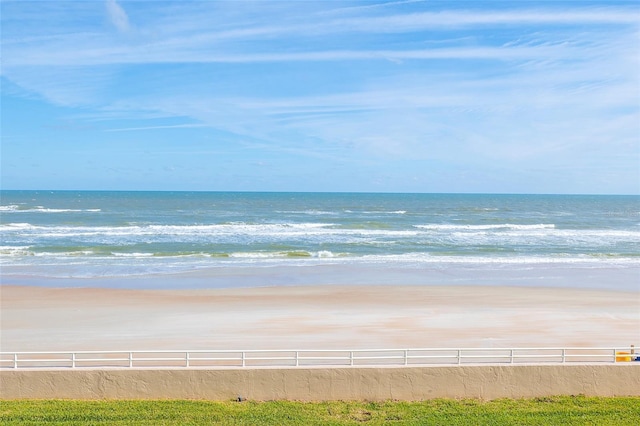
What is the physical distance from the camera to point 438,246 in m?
44.8

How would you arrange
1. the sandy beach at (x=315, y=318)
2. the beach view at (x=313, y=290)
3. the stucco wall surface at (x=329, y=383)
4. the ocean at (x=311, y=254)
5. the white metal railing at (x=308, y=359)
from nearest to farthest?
the stucco wall surface at (x=329, y=383) < the white metal railing at (x=308, y=359) < the sandy beach at (x=315, y=318) < the beach view at (x=313, y=290) < the ocean at (x=311, y=254)

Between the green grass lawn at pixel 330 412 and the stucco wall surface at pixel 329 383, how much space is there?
0.87ft

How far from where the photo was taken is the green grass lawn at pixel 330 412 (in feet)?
41.7

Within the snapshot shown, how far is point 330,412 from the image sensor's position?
44.0 ft

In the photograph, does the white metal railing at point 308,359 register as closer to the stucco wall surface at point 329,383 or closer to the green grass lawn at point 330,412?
the stucco wall surface at point 329,383

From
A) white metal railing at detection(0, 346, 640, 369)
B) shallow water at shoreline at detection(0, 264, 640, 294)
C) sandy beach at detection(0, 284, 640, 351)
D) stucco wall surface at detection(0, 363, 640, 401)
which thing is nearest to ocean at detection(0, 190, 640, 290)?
shallow water at shoreline at detection(0, 264, 640, 294)

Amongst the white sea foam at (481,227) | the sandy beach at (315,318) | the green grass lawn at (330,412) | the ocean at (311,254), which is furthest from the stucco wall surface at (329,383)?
the white sea foam at (481,227)

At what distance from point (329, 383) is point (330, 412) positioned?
82cm

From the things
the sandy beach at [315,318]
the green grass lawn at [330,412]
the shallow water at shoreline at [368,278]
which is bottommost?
the green grass lawn at [330,412]

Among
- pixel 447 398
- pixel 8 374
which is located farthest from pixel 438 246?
pixel 8 374

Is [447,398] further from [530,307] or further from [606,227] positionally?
[606,227]

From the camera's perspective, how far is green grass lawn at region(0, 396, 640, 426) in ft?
41.7

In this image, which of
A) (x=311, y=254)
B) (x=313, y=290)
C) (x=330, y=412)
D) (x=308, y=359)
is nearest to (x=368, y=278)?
(x=313, y=290)

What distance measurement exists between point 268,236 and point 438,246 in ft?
49.3
